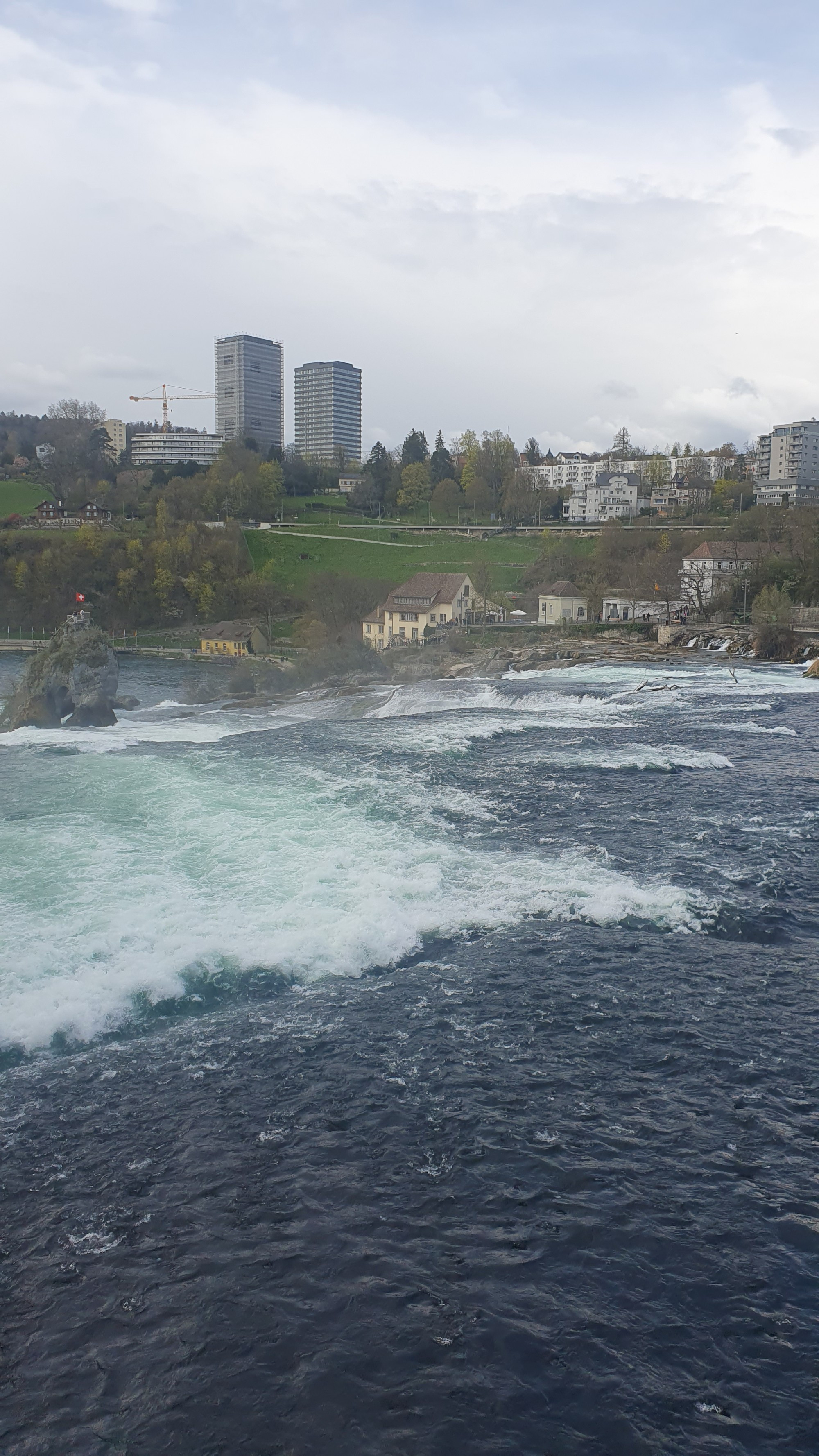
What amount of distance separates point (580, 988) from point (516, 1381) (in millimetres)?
→ 7318

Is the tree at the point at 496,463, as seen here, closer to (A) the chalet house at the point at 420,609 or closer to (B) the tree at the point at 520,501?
(B) the tree at the point at 520,501

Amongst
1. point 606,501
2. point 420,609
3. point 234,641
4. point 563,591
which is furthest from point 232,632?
point 606,501

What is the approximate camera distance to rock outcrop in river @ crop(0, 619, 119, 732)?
44.5 meters

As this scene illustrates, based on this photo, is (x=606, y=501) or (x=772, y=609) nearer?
(x=772, y=609)

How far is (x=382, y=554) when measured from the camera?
4102 inches

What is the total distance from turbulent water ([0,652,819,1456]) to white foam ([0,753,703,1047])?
98 mm

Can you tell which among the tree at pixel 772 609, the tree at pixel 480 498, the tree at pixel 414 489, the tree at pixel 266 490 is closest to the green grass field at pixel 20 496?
the tree at pixel 266 490

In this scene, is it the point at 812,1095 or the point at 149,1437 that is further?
the point at 812,1095

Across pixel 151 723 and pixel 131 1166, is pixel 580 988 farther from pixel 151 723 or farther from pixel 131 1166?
pixel 151 723

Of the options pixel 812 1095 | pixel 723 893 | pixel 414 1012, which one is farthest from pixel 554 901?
pixel 812 1095

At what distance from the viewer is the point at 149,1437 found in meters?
7.85

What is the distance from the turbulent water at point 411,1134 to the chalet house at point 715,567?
56.4 m

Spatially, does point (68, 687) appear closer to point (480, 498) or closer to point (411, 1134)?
point (411, 1134)

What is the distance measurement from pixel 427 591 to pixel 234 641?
21.6 m
